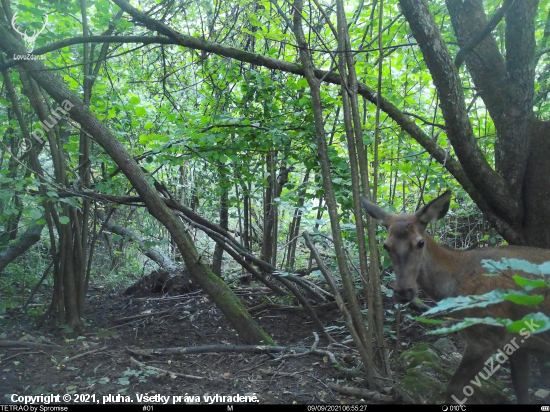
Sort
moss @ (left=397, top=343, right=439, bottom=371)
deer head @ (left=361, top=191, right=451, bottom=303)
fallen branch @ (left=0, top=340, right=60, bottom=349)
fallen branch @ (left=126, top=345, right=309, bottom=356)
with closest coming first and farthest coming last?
deer head @ (left=361, top=191, right=451, bottom=303)
moss @ (left=397, top=343, right=439, bottom=371)
fallen branch @ (left=0, top=340, right=60, bottom=349)
fallen branch @ (left=126, top=345, right=309, bottom=356)

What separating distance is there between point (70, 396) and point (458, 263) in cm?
361

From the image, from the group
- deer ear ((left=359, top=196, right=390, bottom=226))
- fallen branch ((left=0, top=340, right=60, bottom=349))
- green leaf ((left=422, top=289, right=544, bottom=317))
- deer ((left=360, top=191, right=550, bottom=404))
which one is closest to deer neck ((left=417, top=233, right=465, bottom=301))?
deer ((left=360, top=191, right=550, bottom=404))

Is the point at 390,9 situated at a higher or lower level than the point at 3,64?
higher

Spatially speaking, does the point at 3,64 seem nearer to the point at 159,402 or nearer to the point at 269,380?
the point at 159,402

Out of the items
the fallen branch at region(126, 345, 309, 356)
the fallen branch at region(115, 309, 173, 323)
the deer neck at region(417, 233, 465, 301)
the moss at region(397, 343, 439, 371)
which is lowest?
the moss at region(397, 343, 439, 371)

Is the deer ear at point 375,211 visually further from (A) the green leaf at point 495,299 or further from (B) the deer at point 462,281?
(A) the green leaf at point 495,299

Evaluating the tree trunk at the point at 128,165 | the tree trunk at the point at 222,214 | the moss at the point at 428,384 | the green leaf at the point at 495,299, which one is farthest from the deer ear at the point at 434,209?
the tree trunk at the point at 222,214

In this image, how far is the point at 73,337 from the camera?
5398 mm

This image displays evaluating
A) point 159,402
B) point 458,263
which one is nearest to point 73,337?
point 159,402

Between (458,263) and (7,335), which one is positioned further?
(7,335)

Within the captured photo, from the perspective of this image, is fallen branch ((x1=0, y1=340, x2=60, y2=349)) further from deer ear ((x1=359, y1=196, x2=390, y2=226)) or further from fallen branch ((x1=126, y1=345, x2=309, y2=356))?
deer ear ((x1=359, y1=196, x2=390, y2=226))

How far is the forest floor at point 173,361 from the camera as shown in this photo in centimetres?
407

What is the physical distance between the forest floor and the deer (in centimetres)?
80

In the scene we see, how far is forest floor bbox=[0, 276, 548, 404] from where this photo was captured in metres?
4.07
